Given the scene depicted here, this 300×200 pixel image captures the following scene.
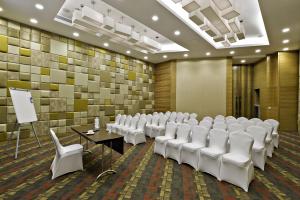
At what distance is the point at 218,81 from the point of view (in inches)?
371

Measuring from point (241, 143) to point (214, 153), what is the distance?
0.55m

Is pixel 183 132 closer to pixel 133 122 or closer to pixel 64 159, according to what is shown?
pixel 133 122

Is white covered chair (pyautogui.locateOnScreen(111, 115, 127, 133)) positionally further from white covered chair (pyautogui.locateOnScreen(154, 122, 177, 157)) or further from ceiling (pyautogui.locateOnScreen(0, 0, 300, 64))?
ceiling (pyautogui.locateOnScreen(0, 0, 300, 64))

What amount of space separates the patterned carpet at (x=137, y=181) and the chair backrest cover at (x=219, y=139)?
2.15 feet

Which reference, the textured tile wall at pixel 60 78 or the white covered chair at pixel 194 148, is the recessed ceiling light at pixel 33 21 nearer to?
the textured tile wall at pixel 60 78

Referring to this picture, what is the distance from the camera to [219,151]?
341cm

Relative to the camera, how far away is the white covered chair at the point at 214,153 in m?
3.26

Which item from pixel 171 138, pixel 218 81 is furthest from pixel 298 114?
pixel 171 138

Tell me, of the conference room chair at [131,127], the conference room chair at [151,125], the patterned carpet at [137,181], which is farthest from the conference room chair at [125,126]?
the patterned carpet at [137,181]

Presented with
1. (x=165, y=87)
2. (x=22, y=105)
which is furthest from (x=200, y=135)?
(x=165, y=87)

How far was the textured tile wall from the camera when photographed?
5570 mm

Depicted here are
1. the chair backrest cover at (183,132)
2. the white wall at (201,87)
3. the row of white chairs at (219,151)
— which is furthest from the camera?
the white wall at (201,87)

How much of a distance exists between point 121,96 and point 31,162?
19.3ft

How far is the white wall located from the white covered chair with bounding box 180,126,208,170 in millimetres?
5934
